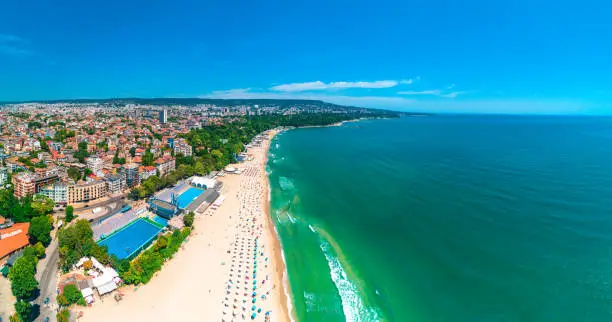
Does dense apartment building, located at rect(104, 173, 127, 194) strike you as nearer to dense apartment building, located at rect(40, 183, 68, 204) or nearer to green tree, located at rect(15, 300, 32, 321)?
dense apartment building, located at rect(40, 183, 68, 204)

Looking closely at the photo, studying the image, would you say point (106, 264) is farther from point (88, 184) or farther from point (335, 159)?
point (335, 159)

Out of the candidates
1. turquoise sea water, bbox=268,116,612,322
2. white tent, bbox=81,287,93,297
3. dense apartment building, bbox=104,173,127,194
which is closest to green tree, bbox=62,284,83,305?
white tent, bbox=81,287,93,297

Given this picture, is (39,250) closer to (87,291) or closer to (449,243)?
(87,291)

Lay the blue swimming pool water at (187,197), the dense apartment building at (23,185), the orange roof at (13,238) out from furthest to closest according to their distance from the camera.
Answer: the dense apartment building at (23,185)
the blue swimming pool water at (187,197)
the orange roof at (13,238)

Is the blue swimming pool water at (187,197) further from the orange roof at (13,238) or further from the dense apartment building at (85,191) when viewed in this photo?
the orange roof at (13,238)

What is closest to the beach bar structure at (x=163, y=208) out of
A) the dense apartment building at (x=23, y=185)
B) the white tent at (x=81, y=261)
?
the white tent at (x=81, y=261)

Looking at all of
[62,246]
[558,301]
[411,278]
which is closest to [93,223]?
[62,246]
